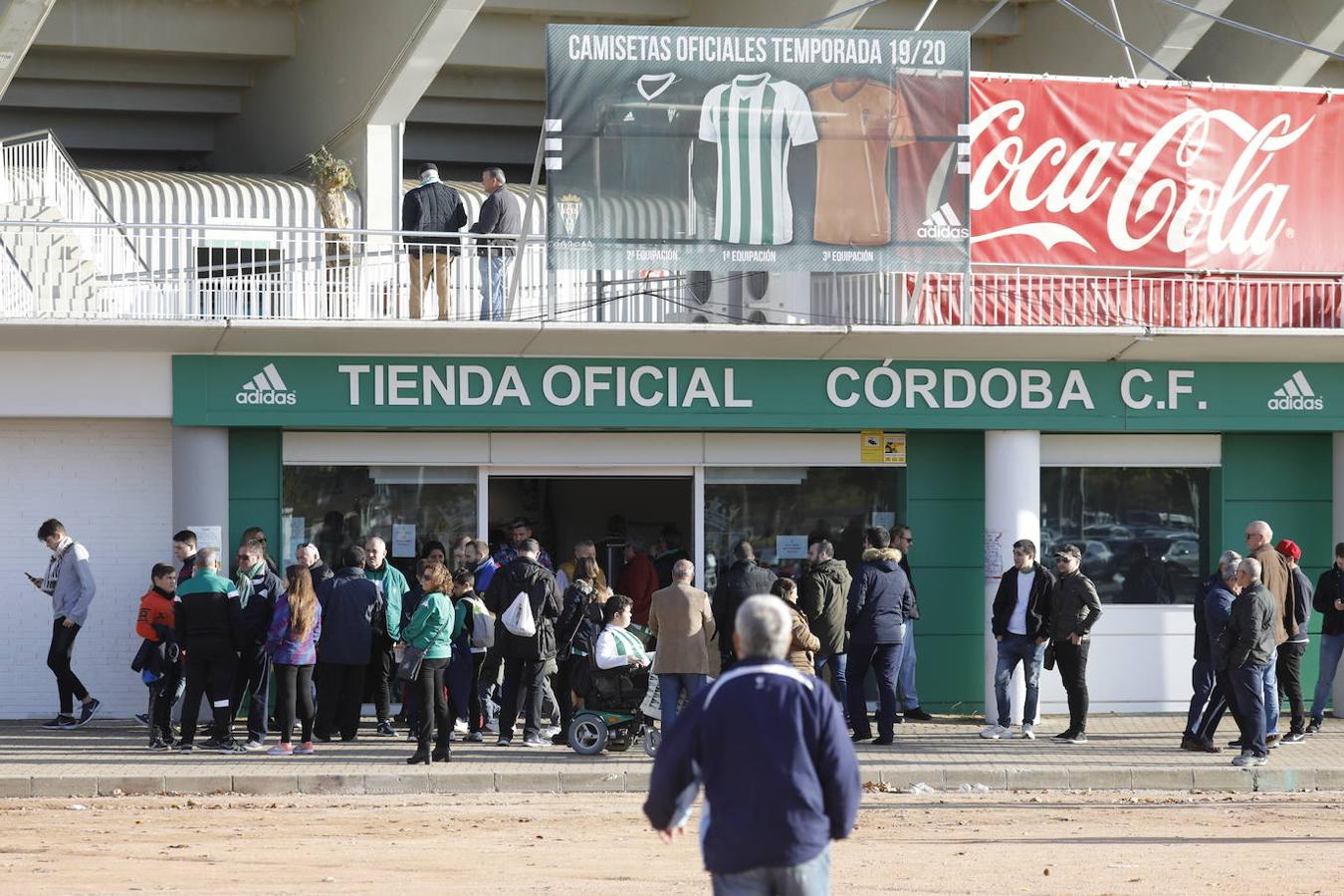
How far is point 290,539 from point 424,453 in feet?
4.83

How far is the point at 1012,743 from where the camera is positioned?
14633 mm

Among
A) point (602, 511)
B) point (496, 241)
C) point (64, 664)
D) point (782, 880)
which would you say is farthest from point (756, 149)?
point (782, 880)

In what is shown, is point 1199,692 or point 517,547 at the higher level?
point 517,547

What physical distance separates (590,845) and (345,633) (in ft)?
14.1

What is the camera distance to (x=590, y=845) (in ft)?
34.0

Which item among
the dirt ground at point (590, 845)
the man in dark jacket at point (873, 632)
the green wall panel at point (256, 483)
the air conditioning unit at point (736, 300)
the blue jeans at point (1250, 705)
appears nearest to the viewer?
the dirt ground at point (590, 845)

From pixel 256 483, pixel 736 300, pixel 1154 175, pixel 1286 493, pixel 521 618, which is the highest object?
pixel 1154 175

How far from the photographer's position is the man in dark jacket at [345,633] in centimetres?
1397

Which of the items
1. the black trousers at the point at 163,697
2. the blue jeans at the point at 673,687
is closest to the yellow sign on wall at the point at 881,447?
the blue jeans at the point at 673,687

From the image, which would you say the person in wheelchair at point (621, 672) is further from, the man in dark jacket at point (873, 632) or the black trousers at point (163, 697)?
the black trousers at point (163, 697)

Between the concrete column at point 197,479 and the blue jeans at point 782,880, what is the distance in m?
10.9

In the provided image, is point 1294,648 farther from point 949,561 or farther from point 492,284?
point 492,284

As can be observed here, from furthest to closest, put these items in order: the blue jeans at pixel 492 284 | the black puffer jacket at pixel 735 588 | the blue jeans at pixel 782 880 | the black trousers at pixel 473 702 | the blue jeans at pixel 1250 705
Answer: the blue jeans at pixel 492 284, the black trousers at pixel 473 702, the black puffer jacket at pixel 735 588, the blue jeans at pixel 1250 705, the blue jeans at pixel 782 880

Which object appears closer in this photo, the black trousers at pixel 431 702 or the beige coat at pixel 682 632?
the black trousers at pixel 431 702
